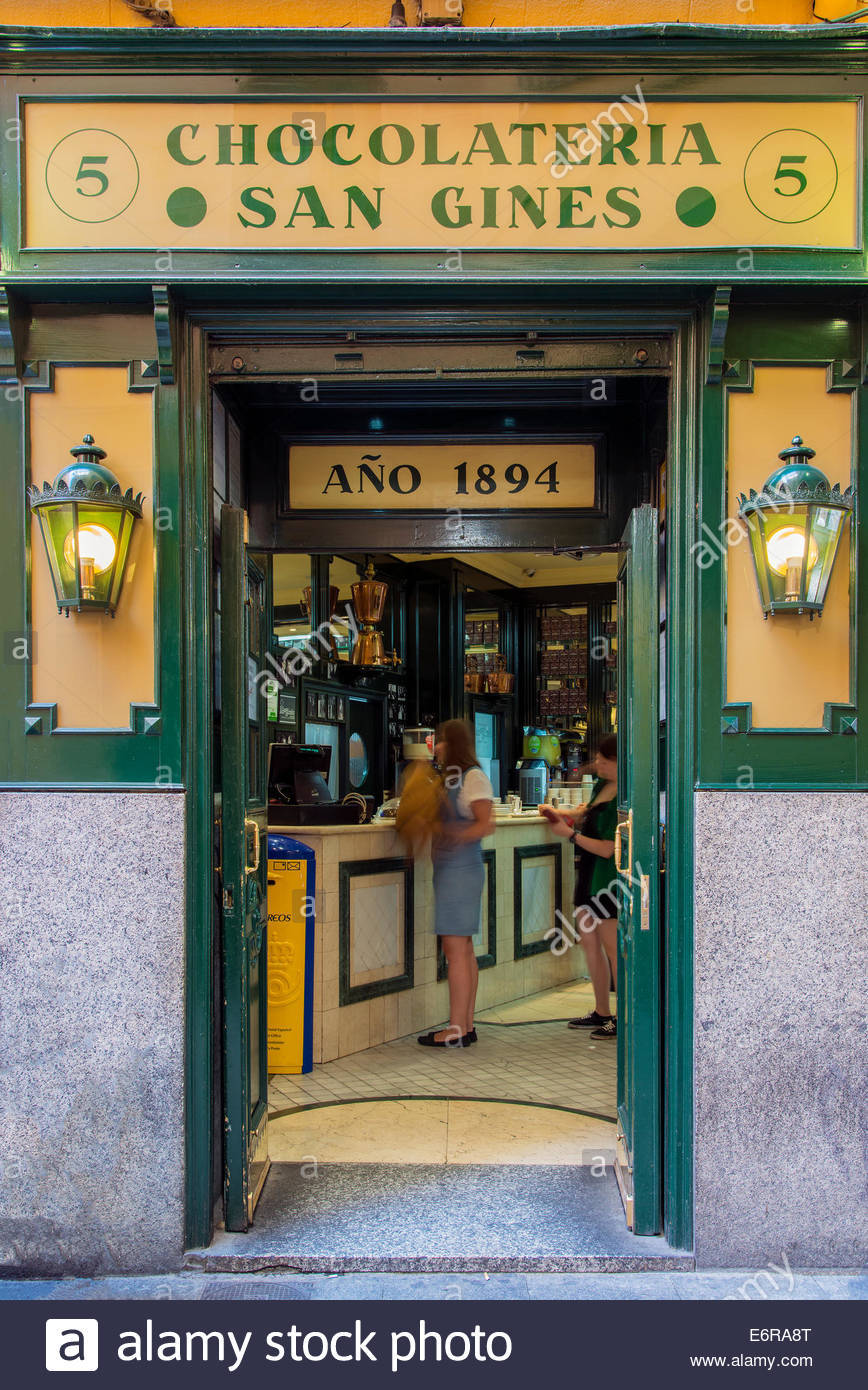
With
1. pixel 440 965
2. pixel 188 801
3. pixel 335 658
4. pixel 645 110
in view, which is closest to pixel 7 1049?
pixel 188 801

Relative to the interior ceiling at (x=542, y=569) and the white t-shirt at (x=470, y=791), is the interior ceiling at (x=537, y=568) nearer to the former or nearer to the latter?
the interior ceiling at (x=542, y=569)

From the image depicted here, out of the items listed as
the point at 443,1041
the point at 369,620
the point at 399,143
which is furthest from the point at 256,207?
the point at 369,620

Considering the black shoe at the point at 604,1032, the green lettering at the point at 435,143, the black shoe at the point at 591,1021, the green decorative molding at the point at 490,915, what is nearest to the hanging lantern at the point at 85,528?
the green lettering at the point at 435,143

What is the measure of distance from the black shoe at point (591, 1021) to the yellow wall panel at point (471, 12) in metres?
5.51

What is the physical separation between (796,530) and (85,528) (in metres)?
2.48

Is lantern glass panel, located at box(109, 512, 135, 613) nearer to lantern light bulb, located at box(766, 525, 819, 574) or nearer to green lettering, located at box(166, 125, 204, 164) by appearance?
green lettering, located at box(166, 125, 204, 164)

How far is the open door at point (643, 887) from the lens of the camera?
3604mm

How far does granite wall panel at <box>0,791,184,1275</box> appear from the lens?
346cm

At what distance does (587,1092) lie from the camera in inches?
207

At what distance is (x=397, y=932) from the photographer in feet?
20.5

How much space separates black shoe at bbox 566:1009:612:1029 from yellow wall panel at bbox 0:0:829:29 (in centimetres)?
551

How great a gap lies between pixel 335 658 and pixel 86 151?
17.8 ft

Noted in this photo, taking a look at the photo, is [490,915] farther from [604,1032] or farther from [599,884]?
[604,1032]

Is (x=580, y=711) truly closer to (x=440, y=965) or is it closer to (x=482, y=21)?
(x=440, y=965)
